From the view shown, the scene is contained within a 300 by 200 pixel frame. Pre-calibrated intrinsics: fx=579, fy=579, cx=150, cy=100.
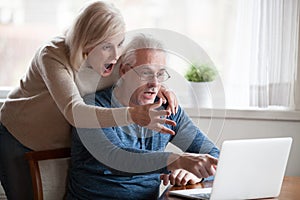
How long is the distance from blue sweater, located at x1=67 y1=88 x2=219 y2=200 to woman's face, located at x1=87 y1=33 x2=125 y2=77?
94 millimetres

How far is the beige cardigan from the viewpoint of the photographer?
1810 millimetres

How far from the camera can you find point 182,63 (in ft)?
9.64

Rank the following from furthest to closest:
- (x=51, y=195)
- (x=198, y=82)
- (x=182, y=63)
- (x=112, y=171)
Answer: (x=182, y=63)
(x=198, y=82)
(x=51, y=195)
(x=112, y=171)

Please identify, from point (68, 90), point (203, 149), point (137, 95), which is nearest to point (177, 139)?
point (203, 149)

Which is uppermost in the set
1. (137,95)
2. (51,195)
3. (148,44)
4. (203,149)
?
(148,44)

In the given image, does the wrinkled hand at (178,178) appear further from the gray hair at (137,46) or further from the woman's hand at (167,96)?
the gray hair at (137,46)

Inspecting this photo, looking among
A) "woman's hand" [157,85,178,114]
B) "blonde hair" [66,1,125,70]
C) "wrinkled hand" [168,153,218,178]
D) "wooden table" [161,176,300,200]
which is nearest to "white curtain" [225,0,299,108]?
"wooden table" [161,176,300,200]

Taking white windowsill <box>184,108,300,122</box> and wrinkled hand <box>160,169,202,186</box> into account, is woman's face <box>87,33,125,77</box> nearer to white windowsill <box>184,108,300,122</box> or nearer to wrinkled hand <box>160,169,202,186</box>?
wrinkled hand <box>160,169,202,186</box>

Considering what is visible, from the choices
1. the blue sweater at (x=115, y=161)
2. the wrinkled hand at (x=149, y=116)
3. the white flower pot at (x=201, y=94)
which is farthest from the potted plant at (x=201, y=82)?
the wrinkled hand at (x=149, y=116)

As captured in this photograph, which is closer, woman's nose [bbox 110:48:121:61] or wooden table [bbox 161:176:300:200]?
wooden table [bbox 161:176:300:200]

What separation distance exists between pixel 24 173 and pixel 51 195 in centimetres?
14

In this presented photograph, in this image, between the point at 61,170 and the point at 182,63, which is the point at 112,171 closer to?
the point at 61,170

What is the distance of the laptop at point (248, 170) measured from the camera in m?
1.62

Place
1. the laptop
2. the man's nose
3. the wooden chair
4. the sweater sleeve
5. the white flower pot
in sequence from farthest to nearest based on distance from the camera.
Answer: the white flower pot < the wooden chair < the man's nose < the sweater sleeve < the laptop
